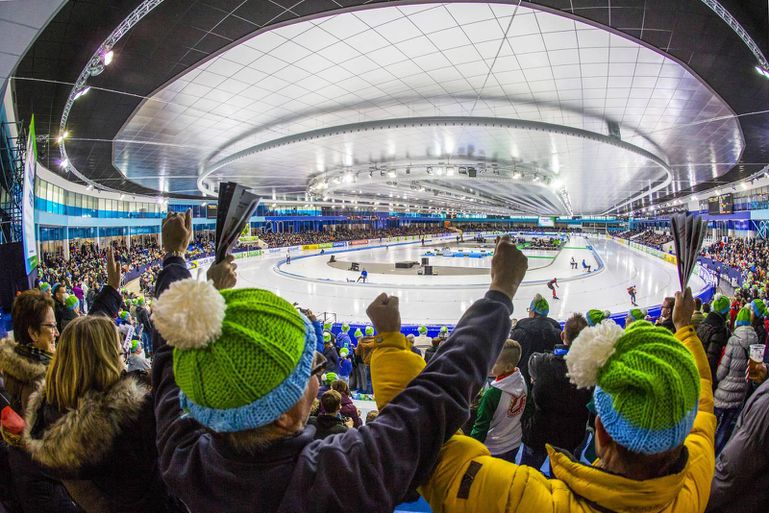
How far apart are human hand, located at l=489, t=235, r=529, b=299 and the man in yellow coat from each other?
24cm

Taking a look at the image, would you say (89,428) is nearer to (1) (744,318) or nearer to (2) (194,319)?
(2) (194,319)

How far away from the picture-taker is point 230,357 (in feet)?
2.67

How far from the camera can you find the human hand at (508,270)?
3.66 ft

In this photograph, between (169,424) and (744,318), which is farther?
(744,318)

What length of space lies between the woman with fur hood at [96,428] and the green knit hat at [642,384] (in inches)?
61.8

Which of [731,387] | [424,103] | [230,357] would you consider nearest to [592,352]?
[230,357]

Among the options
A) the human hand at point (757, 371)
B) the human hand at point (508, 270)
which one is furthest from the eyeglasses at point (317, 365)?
the human hand at point (757, 371)

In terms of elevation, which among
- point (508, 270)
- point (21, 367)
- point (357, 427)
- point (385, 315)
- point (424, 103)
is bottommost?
point (21, 367)

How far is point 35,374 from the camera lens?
1948 millimetres

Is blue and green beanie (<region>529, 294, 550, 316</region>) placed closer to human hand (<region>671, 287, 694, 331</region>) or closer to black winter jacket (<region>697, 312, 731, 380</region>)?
black winter jacket (<region>697, 312, 731, 380</region>)

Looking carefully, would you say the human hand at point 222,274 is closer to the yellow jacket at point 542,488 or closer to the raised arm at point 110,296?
the yellow jacket at point 542,488

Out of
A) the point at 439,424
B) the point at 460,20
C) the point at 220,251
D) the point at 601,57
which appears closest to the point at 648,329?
the point at 439,424

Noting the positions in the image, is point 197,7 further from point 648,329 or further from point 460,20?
point 648,329

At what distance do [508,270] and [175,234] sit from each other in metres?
1.62
